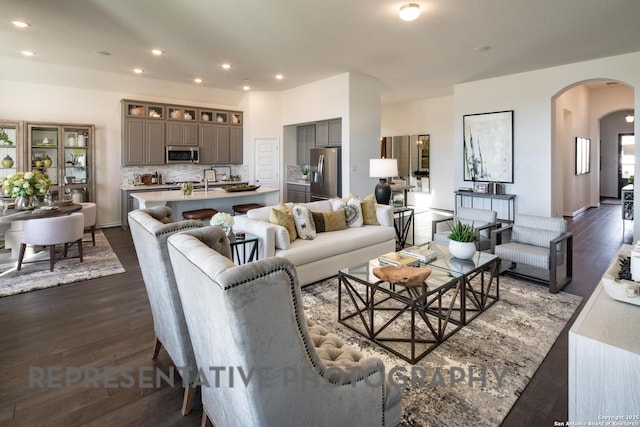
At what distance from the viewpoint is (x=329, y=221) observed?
4.30 metres

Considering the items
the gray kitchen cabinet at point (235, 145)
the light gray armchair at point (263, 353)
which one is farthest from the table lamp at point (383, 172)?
the light gray armchair at point (263, 353)

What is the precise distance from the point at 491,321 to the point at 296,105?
6.23 meters

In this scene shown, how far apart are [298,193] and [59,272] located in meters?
5.02

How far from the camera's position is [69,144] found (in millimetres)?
6750

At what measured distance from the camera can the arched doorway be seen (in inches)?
295

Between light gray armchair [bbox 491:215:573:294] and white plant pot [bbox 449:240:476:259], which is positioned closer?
white plant pot [bbox 449:240:476:259]

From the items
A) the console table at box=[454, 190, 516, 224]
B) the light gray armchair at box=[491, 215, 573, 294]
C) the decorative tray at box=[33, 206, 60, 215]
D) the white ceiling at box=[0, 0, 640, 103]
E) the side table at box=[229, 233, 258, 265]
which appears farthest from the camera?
the console table at box=[454, 190, 516, 224]

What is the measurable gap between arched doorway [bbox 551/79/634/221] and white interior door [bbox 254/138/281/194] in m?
5.95

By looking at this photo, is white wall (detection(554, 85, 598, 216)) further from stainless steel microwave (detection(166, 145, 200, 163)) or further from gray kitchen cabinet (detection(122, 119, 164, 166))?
gray kitchen cabinet (detection(122, 119, 164, 166))

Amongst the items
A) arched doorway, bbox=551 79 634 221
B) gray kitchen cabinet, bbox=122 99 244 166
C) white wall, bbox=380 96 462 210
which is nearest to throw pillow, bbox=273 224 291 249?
gray kitchen cabinet, bbox=122 99 244 166

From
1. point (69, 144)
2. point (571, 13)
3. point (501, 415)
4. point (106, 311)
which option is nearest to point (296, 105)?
point (69, 144)

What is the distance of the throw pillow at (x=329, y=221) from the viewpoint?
4.25 m

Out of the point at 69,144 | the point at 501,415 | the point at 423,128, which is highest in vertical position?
the point at 423,128

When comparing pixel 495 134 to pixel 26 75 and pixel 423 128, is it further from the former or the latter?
pixel 26 75
